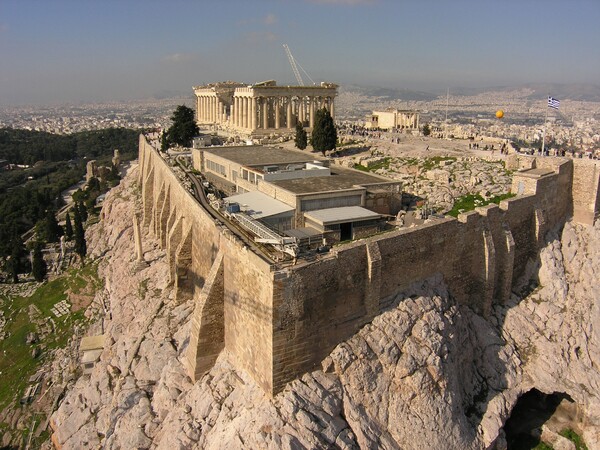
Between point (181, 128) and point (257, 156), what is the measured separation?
1966cm

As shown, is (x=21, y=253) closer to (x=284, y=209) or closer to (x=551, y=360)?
(x=284, y=209)

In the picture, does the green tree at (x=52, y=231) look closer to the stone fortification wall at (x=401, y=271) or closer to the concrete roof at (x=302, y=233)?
the concrete roof at (x=302, y=233)

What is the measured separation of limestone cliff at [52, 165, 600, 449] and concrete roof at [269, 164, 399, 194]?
5.99m

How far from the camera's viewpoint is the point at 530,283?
2336 cm

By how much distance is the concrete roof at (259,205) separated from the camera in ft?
64.5

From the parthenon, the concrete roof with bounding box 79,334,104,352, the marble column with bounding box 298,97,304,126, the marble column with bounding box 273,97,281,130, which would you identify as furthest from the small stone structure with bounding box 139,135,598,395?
the marble column with bounding box 298,97,304,126

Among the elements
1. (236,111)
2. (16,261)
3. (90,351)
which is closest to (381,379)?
(90,351)

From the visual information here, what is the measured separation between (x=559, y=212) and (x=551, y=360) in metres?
8.88

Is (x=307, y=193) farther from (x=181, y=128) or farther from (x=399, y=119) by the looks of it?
(x=399, y=119)

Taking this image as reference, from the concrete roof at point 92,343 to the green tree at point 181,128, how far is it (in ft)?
85.2

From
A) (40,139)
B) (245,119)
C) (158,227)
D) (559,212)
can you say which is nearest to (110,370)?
(158,227)

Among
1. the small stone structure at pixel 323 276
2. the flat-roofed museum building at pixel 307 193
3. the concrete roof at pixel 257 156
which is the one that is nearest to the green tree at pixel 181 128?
the concrete roof at pixel 257 156

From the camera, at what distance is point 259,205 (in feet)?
68.9

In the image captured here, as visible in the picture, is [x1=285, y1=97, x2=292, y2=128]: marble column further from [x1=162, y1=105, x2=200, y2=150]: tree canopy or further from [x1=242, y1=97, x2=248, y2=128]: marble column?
[x1=162, y1=105, x2=200, y2=150]: tree canopy
